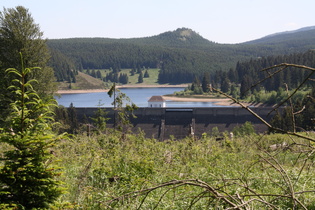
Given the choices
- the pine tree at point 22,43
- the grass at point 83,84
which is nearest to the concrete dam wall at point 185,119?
the pine tree at point 22,43

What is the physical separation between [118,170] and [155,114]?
174 feet

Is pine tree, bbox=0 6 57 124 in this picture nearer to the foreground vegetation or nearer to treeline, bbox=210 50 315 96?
the foreground vegetation

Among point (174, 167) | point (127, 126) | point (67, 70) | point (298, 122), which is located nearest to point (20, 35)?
point (127, 126)

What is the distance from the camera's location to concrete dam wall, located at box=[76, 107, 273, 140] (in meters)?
57.8

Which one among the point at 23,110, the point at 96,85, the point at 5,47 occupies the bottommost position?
the point at 96,85

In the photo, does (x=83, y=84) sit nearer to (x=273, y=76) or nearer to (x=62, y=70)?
(x=62, y=70)

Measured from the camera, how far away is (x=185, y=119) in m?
60.2

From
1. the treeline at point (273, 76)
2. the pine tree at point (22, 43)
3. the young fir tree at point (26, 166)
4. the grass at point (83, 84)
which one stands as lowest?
the grass at point (83, 84)

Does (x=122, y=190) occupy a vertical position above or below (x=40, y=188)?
below

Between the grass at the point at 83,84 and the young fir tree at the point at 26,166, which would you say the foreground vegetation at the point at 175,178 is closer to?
the young fir tree at the point at 26,166

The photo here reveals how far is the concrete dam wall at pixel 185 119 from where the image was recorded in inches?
2274

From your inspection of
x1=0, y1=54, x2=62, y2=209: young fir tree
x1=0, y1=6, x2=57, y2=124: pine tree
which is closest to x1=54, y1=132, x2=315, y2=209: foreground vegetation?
x1=0, y1=54, x2=62, y2=209: young fir tree

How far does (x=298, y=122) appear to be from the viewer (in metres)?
40.7

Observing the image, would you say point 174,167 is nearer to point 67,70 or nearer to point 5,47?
point 5,47
